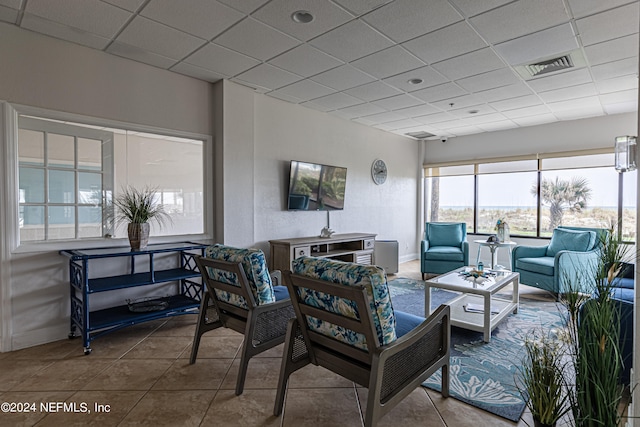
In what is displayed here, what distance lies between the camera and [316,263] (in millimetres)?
1800

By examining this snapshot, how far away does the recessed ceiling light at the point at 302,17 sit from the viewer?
102 inches

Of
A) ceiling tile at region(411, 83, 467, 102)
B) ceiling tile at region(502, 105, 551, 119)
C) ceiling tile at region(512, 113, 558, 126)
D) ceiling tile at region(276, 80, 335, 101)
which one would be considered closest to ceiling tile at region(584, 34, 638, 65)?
ceiling tile at region(411, 83, 467, 102)

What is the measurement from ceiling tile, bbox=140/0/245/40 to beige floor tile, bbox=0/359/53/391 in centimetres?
285

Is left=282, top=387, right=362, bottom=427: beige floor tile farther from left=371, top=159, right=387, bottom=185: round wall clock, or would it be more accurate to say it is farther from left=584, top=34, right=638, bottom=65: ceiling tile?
left=371, top=159, right=387, bottom=185: round wall clock

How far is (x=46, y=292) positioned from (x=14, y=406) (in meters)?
1.25

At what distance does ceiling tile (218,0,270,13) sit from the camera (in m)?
2.46

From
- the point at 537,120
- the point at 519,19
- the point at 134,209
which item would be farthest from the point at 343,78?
the point at 537,120

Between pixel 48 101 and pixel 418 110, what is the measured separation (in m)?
4.50

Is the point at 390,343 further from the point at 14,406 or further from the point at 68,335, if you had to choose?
the point at 68,335

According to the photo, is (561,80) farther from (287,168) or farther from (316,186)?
(287,168)

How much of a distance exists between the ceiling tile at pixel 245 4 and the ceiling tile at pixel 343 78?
1270 millimetres

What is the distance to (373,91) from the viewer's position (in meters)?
4.32

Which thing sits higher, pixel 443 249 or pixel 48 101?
pixel 48 101

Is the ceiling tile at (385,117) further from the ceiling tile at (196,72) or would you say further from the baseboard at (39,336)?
the baseboard at (39,336)
